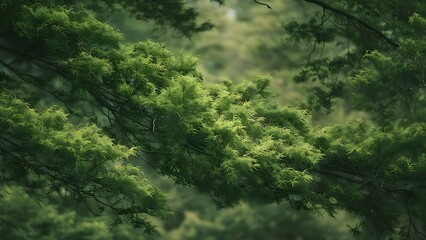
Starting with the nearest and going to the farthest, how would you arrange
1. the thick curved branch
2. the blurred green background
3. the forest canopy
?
the forest canopy → the thick curved branch → the blurred green background

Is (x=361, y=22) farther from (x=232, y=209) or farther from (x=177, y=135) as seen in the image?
(x=232, y=209)

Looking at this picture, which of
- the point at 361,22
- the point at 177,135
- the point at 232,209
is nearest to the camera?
the point at 177,135

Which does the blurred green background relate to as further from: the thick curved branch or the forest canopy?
the forest canopy

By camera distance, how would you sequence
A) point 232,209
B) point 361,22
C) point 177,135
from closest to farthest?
point 177,135 → point 361,22 → point 232,209

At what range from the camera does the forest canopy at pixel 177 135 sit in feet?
14.3

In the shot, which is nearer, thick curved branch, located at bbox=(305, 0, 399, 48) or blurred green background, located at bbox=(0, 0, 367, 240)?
thick curved branch, located at bbox=(305, 0, 399, 48)

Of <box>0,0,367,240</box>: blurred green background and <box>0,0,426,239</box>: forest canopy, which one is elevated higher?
<box>0,0,367,240</box>: blurred green background

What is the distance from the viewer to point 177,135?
4.61 m

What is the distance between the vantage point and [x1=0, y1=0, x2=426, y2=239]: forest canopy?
4.37 m

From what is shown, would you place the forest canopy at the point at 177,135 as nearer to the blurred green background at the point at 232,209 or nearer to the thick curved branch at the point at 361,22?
the thick curved branch at the point at 361,22

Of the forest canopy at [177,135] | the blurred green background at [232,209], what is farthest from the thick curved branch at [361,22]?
the blurred green background at [232,209]

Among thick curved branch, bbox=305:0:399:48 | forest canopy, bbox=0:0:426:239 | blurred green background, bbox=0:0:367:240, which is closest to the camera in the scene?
forest canopy, bbox=0:0:426:239

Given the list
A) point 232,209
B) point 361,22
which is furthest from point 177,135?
point 232,209

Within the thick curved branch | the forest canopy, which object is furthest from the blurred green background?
the forest canopy
